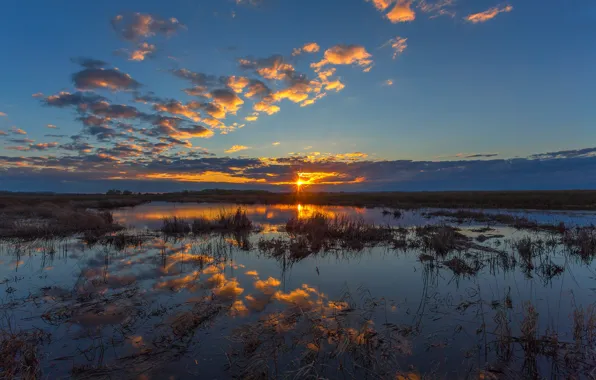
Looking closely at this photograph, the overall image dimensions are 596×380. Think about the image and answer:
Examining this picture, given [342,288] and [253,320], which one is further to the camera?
[342,288]

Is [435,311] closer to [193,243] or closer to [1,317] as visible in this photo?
[1,317]

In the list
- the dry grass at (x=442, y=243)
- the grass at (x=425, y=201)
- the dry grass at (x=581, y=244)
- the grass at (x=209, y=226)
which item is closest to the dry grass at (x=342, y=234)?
the dry grass at (x=442, y=243)

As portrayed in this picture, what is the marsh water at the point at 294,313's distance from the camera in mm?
5242

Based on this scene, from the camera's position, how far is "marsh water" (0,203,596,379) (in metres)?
5.24

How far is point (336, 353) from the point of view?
557 cm

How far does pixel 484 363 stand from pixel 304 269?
273 inches

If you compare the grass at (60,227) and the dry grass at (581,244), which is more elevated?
the grass at (60,227)

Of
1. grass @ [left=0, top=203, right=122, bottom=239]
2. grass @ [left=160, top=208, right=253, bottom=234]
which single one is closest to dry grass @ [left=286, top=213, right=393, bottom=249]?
grass @ [left=160, top=208, right=253, bottom=234]

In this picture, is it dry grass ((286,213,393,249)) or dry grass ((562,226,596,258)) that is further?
dry grass ((286,213,393,249))

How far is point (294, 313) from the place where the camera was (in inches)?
290

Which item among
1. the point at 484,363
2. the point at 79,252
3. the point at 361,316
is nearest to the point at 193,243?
the point at 79,252

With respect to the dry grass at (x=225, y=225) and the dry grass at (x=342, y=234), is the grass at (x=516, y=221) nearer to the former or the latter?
the dry grass at (x=342, y=234)

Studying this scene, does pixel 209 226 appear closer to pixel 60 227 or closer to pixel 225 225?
pixel 225 225

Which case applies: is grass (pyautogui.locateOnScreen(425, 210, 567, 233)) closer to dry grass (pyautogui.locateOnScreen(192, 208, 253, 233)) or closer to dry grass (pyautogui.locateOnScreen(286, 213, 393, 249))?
dry grass (pyautogui.locateOnScreen(286, 213, 393, 249))
